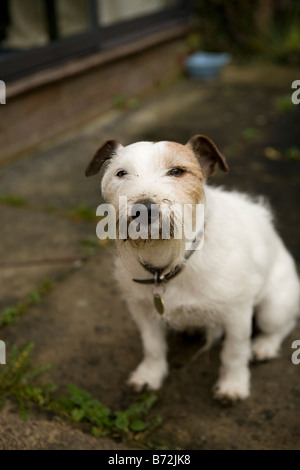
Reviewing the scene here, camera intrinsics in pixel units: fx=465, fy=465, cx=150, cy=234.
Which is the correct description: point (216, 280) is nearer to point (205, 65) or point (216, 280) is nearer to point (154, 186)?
point (154, 186)

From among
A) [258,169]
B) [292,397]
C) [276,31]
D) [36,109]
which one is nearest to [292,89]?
[276,31]

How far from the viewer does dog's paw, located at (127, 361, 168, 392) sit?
295cm

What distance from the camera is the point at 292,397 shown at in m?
2.82

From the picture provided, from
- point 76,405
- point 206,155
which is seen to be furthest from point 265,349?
point 206,155

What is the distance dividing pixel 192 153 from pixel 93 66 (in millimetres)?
5065

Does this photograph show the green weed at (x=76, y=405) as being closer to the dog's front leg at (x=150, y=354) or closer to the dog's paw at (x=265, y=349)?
the dog's front leg at (x=150, y=354)

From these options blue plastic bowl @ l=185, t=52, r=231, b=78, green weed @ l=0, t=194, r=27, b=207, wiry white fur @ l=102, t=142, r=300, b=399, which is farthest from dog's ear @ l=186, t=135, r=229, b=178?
blue plastic bowl @ l=185, t=52, r=231, b=78

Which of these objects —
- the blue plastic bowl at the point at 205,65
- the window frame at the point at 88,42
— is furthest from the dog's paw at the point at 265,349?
the blue plastic bowl at the point at 205,65

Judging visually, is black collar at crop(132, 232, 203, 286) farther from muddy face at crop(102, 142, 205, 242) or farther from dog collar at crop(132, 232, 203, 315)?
muddy face at crop(102, 142, 205, 242)

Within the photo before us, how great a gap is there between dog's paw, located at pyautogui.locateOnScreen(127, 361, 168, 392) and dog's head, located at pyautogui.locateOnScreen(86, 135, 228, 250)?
3.78ft

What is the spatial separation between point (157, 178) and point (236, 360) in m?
1.30

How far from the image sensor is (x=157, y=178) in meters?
2.27

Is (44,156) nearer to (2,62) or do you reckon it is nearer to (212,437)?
(2,62)

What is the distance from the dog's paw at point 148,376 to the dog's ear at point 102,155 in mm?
1281
